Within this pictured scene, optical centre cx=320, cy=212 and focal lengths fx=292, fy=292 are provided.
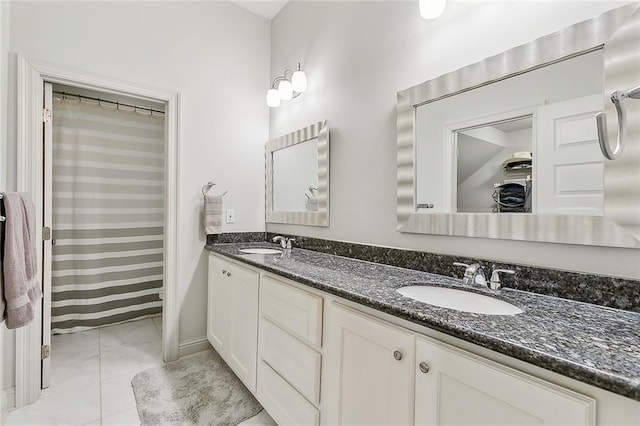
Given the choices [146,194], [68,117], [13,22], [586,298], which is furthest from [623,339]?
[68,117]

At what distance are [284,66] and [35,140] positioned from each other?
1.74 metres

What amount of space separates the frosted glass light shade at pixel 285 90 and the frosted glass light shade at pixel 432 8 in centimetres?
113

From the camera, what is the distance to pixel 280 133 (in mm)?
2451

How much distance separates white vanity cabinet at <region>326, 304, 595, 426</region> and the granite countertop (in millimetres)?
66

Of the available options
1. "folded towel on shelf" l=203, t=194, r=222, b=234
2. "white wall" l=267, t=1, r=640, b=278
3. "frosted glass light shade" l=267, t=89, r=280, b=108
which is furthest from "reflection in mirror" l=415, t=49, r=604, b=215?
"folded towel on shelf" l=203, t=194, r=222, b=234

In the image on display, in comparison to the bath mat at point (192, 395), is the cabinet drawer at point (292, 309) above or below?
above

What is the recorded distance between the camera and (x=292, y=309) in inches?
51.4

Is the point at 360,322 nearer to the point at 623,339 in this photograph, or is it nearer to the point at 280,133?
the point at 623,339

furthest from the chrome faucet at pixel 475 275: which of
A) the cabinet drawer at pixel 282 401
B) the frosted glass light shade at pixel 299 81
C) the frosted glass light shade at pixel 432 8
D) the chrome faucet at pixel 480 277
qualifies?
the frosted glass light shade at pixel 299 81

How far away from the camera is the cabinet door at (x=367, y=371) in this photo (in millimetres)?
870

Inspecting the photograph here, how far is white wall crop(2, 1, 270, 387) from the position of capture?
177 centimetres

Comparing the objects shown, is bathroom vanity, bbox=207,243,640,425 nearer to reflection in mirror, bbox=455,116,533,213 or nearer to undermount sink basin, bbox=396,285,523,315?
undermount sink basin, bbox=396,285,523,315

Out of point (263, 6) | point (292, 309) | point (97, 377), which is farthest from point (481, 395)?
point (263, 6)

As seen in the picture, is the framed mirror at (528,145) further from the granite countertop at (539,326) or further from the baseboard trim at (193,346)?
the baseboard trim at (193,346)
